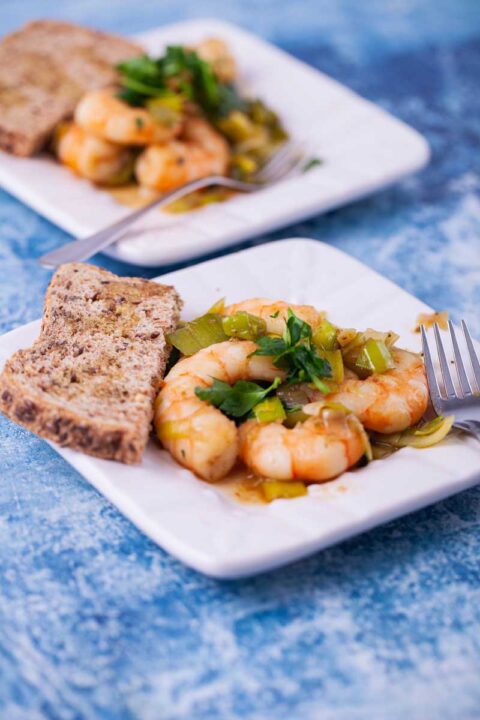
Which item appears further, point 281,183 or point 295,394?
point 281,183

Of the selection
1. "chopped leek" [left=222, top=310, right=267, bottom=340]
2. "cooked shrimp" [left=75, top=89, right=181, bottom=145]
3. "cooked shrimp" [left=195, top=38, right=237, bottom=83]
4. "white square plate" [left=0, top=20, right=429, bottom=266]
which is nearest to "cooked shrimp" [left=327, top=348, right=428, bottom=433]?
"chopped leek" [left=222, top=310, right=267, bottom=340]

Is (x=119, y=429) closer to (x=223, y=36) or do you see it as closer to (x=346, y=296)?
(x=346, y=296)

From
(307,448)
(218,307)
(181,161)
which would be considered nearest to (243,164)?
(181,161)

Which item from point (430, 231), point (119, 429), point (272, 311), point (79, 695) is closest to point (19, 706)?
point (79, 695)

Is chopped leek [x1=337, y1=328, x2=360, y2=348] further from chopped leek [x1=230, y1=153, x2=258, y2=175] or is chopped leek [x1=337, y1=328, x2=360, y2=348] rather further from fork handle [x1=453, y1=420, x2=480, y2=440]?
chopped leek [x1=230, y1=153, x2=258, y2=175]

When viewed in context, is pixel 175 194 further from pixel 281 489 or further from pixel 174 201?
pixel 281 489
